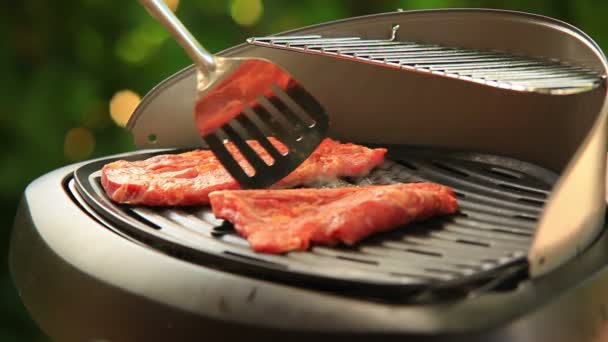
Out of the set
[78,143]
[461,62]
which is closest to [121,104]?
[78,143]

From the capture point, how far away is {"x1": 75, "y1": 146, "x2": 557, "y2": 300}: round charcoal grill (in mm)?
896

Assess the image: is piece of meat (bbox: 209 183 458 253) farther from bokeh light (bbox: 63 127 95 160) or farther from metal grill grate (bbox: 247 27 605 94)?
bokeh light (bbox: 63 127 95 160)

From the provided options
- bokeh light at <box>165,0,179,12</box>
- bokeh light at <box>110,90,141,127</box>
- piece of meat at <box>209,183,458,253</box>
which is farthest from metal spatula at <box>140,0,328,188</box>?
bokeh light at <box>110,90,141,127</box>

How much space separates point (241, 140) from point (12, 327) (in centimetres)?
111

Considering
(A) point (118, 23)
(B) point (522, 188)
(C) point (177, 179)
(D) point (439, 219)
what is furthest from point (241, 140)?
(A) point (118, 23)

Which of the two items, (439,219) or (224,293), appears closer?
(224,293)

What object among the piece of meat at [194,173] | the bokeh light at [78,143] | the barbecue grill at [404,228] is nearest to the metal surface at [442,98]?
the barbecue grill at [404,228]

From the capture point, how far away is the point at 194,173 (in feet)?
4.22

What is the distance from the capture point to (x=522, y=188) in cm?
125

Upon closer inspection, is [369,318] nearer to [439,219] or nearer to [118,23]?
[439,219]

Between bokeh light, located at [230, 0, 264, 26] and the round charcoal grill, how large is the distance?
69 centimetres

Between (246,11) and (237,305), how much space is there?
1198 mm

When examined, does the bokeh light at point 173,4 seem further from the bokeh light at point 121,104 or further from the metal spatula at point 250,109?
the metal spatula at point 250,109

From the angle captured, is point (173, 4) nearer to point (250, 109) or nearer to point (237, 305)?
point (250, 109)
